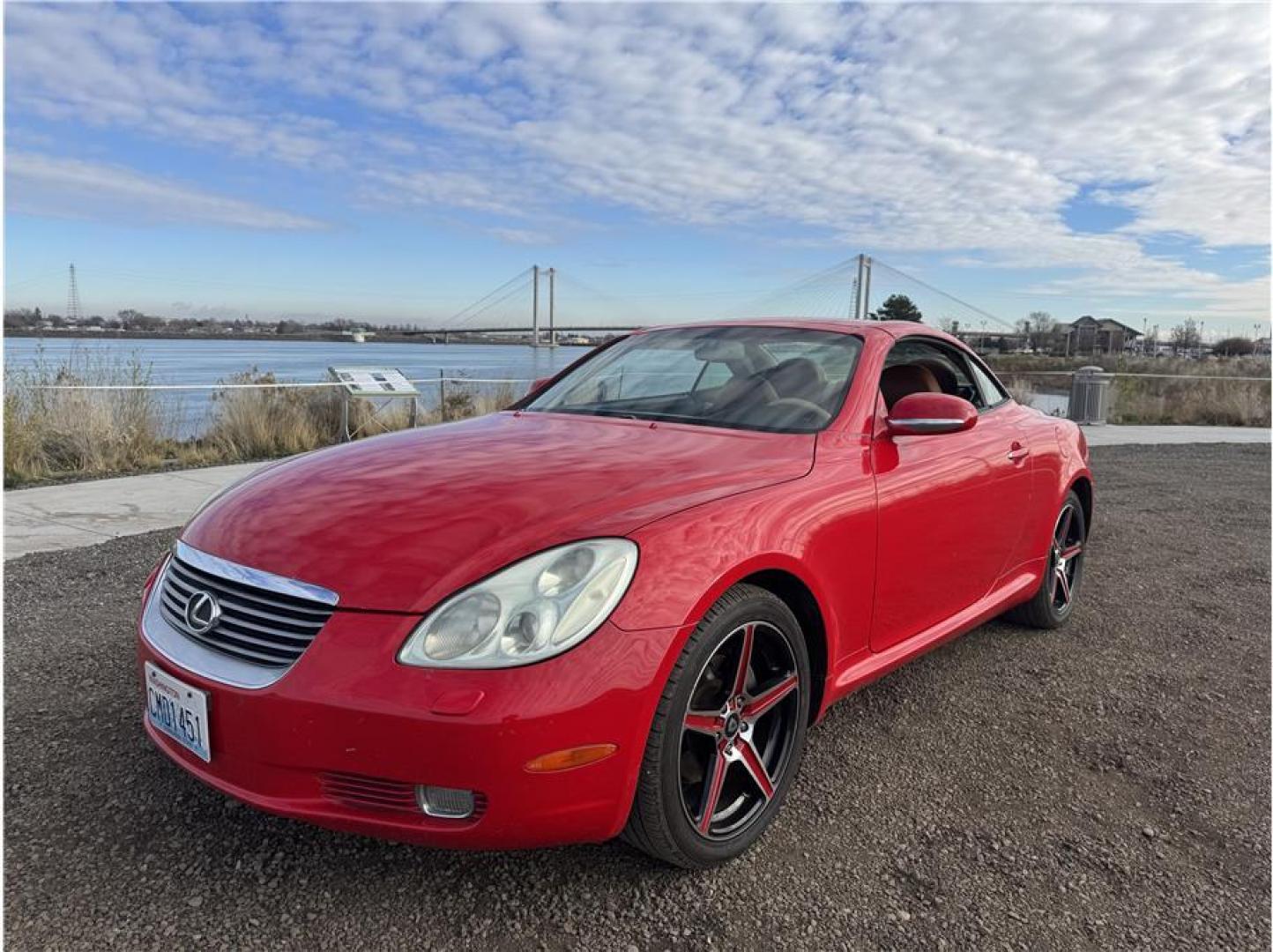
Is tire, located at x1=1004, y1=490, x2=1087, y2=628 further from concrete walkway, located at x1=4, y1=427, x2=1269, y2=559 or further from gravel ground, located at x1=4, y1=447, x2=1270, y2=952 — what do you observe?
concrete walkway, located at x1=4, y1=427, x2=1269, y2=559

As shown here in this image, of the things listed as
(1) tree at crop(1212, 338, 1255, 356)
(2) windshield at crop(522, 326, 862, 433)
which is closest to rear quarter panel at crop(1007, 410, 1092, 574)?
(2) windshield at crop(522, 326, 862, 433)

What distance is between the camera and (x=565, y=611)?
1899mm

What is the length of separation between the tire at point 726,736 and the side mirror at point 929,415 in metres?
0.89

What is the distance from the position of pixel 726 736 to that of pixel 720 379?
4.97ft

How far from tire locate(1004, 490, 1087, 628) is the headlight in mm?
2846

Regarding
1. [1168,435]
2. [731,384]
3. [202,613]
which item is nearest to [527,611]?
[202,613]

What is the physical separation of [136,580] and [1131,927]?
15.1 ft

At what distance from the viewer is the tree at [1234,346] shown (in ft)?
204

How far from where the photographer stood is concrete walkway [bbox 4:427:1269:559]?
548cm

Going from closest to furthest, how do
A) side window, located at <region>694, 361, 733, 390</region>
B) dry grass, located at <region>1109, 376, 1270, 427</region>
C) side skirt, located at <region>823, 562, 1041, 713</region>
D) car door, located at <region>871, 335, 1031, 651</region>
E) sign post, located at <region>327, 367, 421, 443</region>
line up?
side skirt, located at <region>823, 562, 1041, 713</region>, car door, located at <region>871, 335, 1031, 651</region>, side window, located at <region>694, 361, 733, 390</region>, sign post, located at <region>327, 367, 421, 443</region>, dry grass, located at <region>1109, 376, 1270, 427</region>

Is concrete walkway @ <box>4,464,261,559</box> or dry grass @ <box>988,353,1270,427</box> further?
dry grass @ <box>988,353,1270,427</box>

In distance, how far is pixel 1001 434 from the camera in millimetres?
3652

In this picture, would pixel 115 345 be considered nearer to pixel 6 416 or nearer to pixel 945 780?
pixel 6 416

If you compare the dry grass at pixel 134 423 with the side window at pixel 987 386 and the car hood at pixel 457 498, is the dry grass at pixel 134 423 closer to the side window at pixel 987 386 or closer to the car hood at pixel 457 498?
the car hood at pixel 457 498
